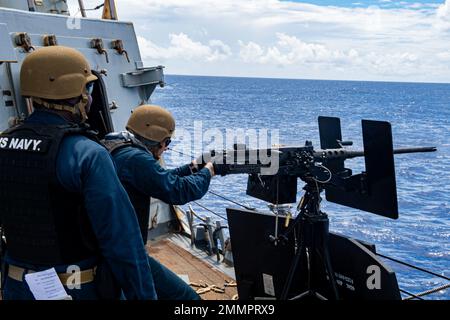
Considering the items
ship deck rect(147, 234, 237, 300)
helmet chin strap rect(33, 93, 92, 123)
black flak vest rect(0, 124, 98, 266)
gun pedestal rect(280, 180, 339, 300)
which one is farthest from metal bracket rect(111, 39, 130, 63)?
A: black flak vest rect(0, 124, 98, 266)

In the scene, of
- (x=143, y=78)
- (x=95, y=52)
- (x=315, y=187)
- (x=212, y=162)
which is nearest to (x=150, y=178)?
(x=212, y=162)

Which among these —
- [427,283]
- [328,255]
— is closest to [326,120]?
[328,255]

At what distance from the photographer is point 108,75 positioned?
6.19 m

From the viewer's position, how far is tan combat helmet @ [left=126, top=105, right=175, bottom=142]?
355 cm

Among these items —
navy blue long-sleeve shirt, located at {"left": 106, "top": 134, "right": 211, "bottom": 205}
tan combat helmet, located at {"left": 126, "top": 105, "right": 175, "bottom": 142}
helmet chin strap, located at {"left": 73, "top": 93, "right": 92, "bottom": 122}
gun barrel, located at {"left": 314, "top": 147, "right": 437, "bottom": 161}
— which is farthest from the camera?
gun barrel, located at {"left": 314, "top": 147, "right": 437, "bottom": 161}

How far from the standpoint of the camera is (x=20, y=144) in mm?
2355

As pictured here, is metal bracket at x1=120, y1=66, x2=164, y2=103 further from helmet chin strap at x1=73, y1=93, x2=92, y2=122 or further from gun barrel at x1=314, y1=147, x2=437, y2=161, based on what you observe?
helmet chin strap at x1=73, y1=93, x2=92, y2=122

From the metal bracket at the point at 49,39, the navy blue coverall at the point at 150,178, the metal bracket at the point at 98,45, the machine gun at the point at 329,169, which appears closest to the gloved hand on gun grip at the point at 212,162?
the machine gun at the point at 329,169

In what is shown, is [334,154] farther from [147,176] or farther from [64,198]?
[64,198]

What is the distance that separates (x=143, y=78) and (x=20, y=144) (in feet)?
13.9

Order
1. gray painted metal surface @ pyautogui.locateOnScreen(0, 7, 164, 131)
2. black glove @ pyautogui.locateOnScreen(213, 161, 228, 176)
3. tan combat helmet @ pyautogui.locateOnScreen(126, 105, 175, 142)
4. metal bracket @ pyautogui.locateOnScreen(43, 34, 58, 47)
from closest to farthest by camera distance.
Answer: tan combat helmet @ pyautogui.locateOnScreen(126, 105, 175, 142) → black glove @ pyautogui.locateOnScreen(213, 161, 228, 176) → gray painted metal surface @ pyautogui.locateOnScreen(0, 7, 164, 131) → metal bracket @ pyautogui.locateOnScreen(43, 34, 58, 47)

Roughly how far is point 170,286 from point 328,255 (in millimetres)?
1145

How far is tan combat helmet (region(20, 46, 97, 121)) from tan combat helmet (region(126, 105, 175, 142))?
3.53ft
